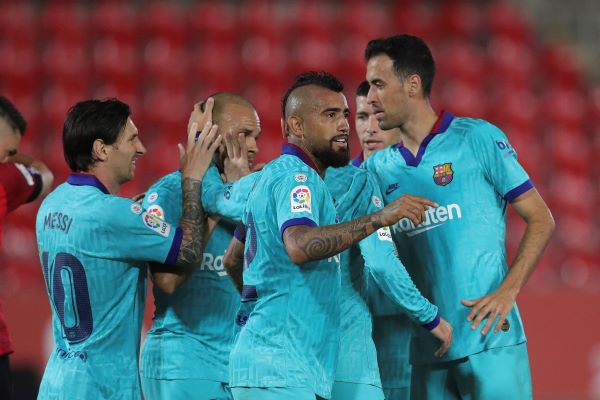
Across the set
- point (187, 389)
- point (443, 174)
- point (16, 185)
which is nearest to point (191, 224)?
point (187, 389)

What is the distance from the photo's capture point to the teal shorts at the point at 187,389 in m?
4.24

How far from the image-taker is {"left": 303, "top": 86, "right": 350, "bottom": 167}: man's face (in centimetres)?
391

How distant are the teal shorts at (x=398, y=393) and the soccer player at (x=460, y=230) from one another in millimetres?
178

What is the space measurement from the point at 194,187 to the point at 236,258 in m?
0.41

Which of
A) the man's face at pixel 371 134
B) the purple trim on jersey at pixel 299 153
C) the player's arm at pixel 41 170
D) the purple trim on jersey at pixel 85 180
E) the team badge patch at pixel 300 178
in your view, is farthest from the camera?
the man's face at pixel 371 134

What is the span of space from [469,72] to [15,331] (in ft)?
23.2

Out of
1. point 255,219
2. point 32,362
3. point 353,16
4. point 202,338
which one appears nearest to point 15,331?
point 32,362

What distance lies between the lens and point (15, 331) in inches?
327

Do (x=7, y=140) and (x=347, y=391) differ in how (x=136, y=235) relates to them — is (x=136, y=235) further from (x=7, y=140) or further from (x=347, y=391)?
(x=7, y=140)

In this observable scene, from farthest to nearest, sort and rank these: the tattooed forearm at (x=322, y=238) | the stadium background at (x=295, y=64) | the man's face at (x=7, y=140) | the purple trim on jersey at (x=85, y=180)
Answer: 1. the stadium background at (x=295, y=64)
2. the man's face at (x=7, y=140)
3. the purple trim on jersey at (x=85, y=180)
4. the tattooed forearm at (x=322, y=238)

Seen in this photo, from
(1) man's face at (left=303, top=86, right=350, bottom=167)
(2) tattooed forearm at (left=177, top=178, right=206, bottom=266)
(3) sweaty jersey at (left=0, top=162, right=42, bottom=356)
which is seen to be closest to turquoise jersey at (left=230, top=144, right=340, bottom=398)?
(1) man's face at (left=303, top=86, right=350, bottom=167)

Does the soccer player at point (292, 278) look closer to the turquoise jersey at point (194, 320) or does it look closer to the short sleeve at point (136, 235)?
the short sleeve at point (136, 235)

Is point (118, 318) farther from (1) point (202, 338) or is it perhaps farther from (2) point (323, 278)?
(2) point (323, 278)

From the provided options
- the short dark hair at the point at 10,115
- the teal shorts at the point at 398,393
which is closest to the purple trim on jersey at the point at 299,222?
the teal shorts at the point at 398,393
